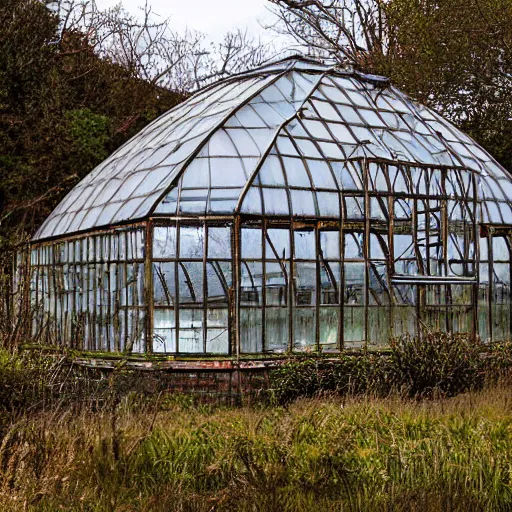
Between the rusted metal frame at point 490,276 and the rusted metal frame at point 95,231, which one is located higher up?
the rusted metal frame at point 95,231

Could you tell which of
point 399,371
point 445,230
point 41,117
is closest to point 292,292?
point 399,371

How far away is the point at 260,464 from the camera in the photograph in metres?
6.26

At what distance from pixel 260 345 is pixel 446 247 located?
3.69 meters

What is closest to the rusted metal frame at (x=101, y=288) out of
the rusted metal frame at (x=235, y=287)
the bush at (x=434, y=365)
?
the rusted metal frame at (x=235, y=287)

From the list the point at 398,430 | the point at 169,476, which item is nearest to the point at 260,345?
the point at 398,430

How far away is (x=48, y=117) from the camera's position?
1984cm

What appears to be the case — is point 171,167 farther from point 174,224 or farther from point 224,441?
point 224,441

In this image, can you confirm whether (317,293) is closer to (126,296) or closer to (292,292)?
(292,292)

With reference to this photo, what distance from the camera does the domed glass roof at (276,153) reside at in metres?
12.6

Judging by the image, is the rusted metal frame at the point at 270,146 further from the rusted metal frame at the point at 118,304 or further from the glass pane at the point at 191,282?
the rusted metal frame at the point at 118,304

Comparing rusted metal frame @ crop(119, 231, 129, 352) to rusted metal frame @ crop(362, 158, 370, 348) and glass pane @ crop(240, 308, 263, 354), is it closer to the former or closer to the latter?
glass pane @ crop(240, 308, 263, 354)

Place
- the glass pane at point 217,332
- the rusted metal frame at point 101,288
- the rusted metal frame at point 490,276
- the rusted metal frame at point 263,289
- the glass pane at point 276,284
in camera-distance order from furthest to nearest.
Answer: the rusted metal frame at point 490,276 < the rusted metal frame at point 101,288 < the glass pane at point 276,284 < the rusted metal frame at point 263,289 < the glass pane at point 217,332

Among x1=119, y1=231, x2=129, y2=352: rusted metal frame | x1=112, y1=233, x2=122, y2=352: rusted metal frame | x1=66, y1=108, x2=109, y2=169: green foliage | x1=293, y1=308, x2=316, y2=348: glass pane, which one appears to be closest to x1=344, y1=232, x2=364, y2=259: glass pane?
x1=293, y1=308, x2=316, y2=348: glass pane

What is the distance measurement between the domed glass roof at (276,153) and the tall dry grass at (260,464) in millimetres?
4994
